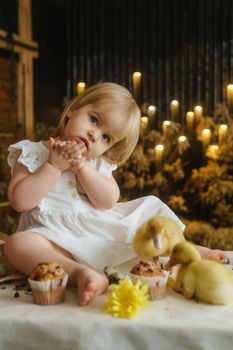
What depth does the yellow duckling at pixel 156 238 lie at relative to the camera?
791 millimetres

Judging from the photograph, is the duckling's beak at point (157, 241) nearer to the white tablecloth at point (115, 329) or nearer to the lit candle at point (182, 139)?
the white tablecloth at point (115, 329)

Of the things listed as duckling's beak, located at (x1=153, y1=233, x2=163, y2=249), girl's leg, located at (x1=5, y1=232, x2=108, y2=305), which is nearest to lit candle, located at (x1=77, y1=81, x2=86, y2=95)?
girl's leg, located at (x1=5, y1=232, x2=108, y2=305)

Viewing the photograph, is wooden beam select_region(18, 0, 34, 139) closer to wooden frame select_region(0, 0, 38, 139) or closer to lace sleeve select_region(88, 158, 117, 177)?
wooden frame select_region(0, 0, 38, 139)

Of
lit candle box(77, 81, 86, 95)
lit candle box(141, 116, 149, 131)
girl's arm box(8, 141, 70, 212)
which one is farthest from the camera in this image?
lit candle box(77, 81, 86, 95)

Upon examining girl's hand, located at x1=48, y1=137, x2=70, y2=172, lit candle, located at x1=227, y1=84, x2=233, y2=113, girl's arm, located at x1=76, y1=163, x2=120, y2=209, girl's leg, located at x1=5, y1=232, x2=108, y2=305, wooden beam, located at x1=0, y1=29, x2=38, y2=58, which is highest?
wooden beam, located at x1=0, y1=29, x2=38, y2=58

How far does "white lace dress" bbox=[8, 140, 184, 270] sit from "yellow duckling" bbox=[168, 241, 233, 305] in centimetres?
19

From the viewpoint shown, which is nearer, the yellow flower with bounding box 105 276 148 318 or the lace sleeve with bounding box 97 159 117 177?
the yellow flower with bounding box 105 276 148 318

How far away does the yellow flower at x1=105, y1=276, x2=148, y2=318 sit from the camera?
2.17ft

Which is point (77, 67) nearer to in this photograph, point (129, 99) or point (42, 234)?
point (129, 99)

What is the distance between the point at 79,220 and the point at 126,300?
31 centimetres

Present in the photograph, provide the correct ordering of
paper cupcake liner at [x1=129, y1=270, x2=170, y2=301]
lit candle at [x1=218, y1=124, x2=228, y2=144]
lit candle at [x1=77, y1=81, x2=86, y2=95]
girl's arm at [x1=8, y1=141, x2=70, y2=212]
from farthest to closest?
lit candle at [x1=77, y1=81, x2=86, y2=95] → lit candle at [x1=218, y1=124, x2=228, y2=144] → girl's arm at [x1=8, y1=141, x2=70, y2=212] → paper cupcake liner at [x1=129, y1=270, x2=170, y2=301]

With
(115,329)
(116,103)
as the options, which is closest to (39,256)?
(115,329)

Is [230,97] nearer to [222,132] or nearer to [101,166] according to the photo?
[222,132]

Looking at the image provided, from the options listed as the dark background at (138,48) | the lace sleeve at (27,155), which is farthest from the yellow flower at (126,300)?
the dark background at (138,48)
